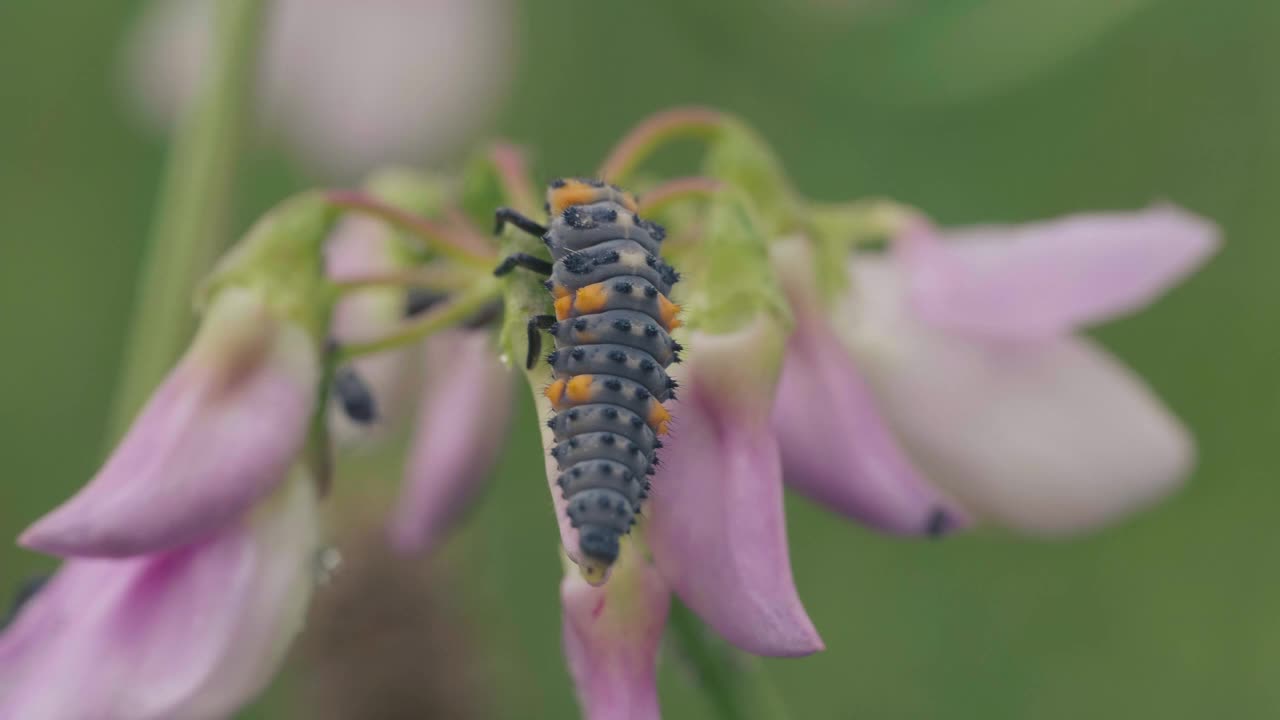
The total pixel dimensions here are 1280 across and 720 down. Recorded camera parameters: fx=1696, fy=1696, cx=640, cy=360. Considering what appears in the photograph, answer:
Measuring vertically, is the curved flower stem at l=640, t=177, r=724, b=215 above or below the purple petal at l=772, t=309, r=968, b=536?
above

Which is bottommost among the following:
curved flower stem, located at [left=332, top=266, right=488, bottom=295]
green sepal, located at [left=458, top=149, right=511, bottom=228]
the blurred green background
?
curved flower stem, located at [left=332, top=266, right=488, bottom=295]

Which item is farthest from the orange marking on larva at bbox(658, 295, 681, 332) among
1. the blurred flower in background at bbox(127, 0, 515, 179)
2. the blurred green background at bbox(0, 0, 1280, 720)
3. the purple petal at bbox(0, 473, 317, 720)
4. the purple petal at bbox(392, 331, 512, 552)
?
the blurred flower in background at bbox(127, 0, 515, 179)

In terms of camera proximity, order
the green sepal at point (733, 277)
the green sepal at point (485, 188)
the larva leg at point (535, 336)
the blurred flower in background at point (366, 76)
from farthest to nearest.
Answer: the blurred flower in background at point (366, 76)
the green sepal at point (485, 188)
the green sepal at point (733, 277)
the larva leg at point (535, 336)

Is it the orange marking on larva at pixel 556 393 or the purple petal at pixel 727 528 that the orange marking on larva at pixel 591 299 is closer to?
the orange marking on larva at pixel 556 393

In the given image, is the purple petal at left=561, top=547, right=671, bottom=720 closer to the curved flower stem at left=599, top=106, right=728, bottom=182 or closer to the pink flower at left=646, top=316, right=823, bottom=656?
the pink flower at left=646, top=316, right=823, bottom=656

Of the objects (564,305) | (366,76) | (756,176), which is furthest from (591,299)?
(366,76)

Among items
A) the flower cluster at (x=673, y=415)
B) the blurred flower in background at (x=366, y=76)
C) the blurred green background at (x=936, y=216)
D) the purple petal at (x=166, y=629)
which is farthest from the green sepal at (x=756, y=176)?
the blurred flower in background at (x=366, y=76)

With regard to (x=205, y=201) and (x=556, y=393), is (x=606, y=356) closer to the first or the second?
(x=556, y=393)

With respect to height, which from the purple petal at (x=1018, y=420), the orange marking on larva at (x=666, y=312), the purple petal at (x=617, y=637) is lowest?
the purple petal at (x=617, y=637)
